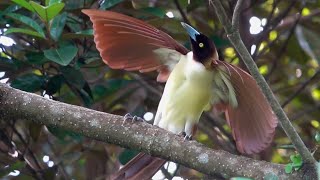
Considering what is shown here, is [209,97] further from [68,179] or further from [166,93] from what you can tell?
[68,179]

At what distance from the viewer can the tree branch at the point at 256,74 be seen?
1.61m

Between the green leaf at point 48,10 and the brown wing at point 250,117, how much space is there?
1.72 feet

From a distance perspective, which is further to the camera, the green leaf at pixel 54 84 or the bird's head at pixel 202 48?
the green leaf at pixel 54 84

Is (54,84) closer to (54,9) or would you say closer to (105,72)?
(54,9)

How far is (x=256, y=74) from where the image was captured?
5.46 ft

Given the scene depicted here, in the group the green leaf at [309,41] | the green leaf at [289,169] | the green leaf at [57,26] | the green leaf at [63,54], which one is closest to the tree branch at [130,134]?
the green leaf at [289,169]

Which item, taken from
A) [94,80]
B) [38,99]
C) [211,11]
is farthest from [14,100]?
[211,11]

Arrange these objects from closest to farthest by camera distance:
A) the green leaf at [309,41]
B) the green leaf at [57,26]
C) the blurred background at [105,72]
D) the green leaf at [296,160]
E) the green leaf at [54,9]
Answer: the green leaf at [296,160] → the green leaf at [54,9] → the green leaf at [57,26] → the blurred background at [105,72] → the green leaf at [309,41]

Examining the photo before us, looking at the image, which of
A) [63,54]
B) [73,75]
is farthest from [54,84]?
[63,54]

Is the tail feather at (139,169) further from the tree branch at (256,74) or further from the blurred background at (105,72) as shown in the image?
the tree branch at (256,74)

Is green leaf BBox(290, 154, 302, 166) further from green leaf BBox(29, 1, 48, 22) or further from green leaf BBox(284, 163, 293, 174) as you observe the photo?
green leaf BBox(29, 1, 48, 22)

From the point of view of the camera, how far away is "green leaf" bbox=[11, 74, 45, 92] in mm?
2525

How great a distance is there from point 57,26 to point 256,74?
924 millimetres

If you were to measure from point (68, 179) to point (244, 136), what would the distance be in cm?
83
